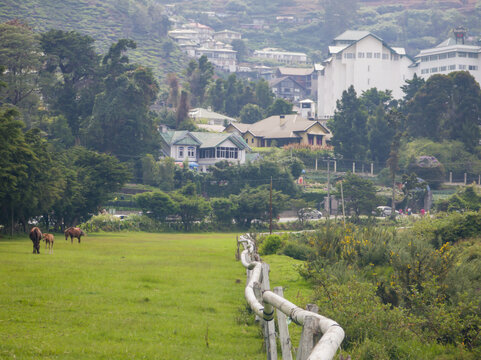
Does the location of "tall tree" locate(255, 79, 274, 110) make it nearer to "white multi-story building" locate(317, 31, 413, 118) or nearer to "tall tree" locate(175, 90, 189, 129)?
"white multi-story building" locate(317, 31, 413, 118)

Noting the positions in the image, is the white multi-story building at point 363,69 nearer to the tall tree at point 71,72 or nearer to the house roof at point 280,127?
the house roof at point 280,127

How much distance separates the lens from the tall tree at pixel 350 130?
339 ft

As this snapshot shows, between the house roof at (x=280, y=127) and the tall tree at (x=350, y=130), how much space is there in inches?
277

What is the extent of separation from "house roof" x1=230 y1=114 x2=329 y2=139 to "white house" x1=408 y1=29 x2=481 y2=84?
43713 millimetres

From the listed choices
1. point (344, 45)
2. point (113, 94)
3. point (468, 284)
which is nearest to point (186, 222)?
point (113, 94)

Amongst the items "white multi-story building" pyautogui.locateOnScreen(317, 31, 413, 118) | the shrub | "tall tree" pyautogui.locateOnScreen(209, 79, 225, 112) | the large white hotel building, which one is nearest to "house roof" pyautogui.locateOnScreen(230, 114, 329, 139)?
"tall tree" pyautogui.locateOnScreen(209, 79, 225, 112)

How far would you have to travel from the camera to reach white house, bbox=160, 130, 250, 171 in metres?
104

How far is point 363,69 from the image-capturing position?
143 metres

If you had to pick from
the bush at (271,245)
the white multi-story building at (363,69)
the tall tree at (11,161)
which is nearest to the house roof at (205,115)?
the white multi-story building at (363,69)

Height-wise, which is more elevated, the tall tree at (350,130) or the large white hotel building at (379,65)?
the large white hotel building at (379,65)

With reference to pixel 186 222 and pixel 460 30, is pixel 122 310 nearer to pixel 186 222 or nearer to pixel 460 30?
pixel 186 222

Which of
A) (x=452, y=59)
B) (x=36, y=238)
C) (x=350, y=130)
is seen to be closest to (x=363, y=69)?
(x=452, y=59)

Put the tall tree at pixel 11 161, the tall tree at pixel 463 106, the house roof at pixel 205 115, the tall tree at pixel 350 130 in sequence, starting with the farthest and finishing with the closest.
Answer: the house roof at pixel 205 115, the tall tree at pixel 350 130, the tall tree at pixel 463 106, the tall tree at pixel 11 161

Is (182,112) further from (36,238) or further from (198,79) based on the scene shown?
(36,238)
